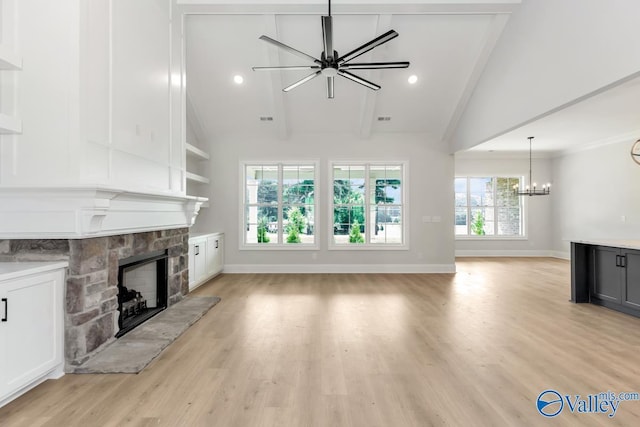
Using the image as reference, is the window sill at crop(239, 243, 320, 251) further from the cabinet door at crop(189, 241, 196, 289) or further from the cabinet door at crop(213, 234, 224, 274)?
the cabinet door at crop(189, 241, 196, 289)

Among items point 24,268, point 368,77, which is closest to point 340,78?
point 368,77

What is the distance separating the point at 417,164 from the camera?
295 inches

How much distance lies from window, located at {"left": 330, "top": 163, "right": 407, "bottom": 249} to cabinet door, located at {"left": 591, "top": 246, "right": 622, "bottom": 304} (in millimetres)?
3472

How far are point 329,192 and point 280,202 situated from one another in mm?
1120

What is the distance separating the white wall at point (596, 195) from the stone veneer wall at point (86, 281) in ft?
25.3

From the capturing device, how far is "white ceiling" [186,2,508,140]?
5.16 meters

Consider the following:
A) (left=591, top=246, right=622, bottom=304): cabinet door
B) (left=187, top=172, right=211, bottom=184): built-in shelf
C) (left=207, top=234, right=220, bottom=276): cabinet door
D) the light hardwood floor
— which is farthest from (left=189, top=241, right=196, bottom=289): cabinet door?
(left=591, top=246, right=622, bottom=304): cabinet door

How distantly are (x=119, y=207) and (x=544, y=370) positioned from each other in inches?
155

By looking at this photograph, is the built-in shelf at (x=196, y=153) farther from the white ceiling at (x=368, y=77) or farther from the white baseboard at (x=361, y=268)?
the white baseboard at (x=361, y=268)

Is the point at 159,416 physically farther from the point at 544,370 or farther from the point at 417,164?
the point at 417,164

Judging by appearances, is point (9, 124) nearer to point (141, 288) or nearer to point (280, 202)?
point (141, 288)

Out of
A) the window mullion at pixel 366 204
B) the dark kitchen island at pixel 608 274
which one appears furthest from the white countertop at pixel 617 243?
the window mullion at pixel 366 204

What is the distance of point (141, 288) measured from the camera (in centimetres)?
410

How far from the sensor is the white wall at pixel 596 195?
723cm
